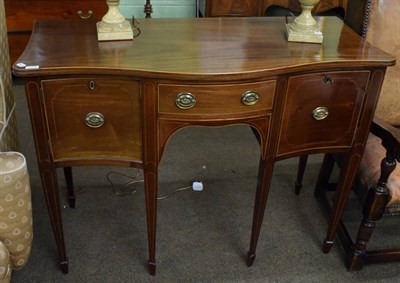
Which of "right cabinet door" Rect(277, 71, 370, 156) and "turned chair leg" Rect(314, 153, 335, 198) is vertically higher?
"right cabinet door" Rect(277, 71, 370, 156)

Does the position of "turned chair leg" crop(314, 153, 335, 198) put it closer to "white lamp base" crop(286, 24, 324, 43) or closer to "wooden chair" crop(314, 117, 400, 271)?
"wooden chair" crop(314, 117, 400, 271)

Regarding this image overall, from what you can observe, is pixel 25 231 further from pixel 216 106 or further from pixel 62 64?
pixel 216 106

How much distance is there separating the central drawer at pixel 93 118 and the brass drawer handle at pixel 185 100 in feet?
0.37

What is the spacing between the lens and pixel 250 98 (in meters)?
1.25

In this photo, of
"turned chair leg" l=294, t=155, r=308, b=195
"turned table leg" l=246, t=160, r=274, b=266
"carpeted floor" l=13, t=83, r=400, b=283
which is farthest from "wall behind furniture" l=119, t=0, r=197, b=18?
"turned table leg" l=246, t=160, r=274, b=266

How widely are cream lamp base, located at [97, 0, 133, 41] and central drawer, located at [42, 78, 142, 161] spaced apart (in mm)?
209

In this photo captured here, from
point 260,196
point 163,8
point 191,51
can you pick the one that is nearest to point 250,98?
point 191,51

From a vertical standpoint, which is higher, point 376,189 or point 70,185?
point 376,189

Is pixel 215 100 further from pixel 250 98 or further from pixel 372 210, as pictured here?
pixel 372 210

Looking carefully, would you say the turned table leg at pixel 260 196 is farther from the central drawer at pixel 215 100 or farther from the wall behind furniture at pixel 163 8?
the wall behind furniture at pixel 163 8

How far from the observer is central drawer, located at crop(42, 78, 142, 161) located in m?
1.18

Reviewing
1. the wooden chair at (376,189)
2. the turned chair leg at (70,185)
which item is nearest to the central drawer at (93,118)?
the turned chair leg at (70,185)

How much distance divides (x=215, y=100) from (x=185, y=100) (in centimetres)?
9

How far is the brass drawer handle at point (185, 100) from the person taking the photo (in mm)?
1213
